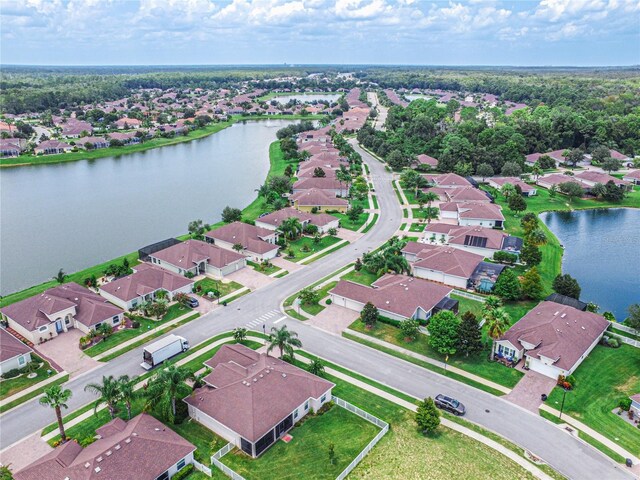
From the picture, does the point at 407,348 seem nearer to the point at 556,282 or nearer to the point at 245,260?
the point at 556,282

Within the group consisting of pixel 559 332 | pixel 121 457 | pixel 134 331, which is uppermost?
pixel 559 332

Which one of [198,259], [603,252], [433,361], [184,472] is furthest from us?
[603,252]

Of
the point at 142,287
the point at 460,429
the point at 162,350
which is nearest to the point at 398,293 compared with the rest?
the point at 460,429

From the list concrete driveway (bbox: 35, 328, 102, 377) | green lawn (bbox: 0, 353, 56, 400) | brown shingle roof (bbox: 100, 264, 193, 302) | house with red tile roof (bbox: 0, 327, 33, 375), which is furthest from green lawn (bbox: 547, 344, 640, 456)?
house with red tile roof (bbox: 0, 327, 33, 375)

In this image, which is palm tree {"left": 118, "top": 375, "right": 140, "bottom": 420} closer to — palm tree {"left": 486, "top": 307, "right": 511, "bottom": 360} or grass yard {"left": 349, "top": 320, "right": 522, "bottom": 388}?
grass yard {"left": 349, "top": 320, "right": 522, "bottom": 388}

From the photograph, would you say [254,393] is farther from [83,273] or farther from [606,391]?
[83,273]

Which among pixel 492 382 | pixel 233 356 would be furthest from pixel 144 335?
pixel 492 382
